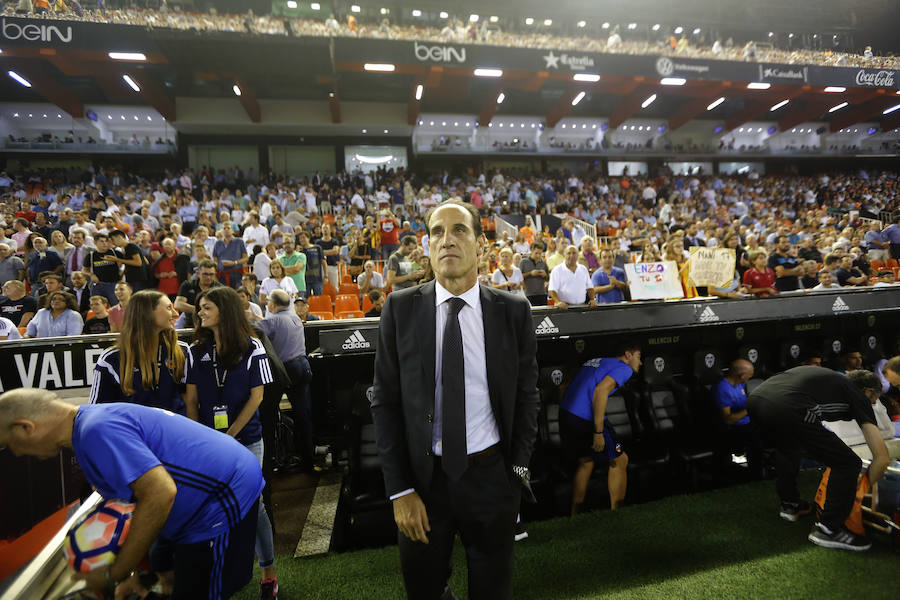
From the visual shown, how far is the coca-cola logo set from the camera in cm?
2075

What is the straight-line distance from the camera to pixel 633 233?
1288cm

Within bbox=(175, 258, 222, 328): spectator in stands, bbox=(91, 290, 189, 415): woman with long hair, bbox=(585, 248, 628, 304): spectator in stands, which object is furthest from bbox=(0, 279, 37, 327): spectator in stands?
bbox=(585, 248, 628, 304): spectator in stands

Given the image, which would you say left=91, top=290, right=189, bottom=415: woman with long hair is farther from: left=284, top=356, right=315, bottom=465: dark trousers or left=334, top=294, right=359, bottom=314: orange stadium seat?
left=334, top=294, right=359, bottom=314: orange stadium seat

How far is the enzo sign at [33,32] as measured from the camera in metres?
13.5

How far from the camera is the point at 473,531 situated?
153 cm

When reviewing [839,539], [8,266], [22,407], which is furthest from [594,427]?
[8,266]

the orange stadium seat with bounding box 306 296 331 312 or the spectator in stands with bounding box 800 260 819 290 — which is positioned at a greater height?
the spectator in stands with bounding box 800 260 819 290

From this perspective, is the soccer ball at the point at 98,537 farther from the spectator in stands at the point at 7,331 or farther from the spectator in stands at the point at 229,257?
the spectator in stands at the point at 229,257

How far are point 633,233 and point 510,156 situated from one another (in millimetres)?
13205

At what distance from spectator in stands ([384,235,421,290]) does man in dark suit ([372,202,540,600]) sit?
405cm

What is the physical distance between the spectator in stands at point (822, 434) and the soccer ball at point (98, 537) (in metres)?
4.16

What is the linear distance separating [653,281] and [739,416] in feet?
5.55

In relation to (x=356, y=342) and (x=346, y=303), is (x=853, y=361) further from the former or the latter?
(x=346, y=303)

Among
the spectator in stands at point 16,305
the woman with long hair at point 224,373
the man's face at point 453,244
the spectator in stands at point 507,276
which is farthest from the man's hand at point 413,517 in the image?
the spectator in stands at point 16,305
